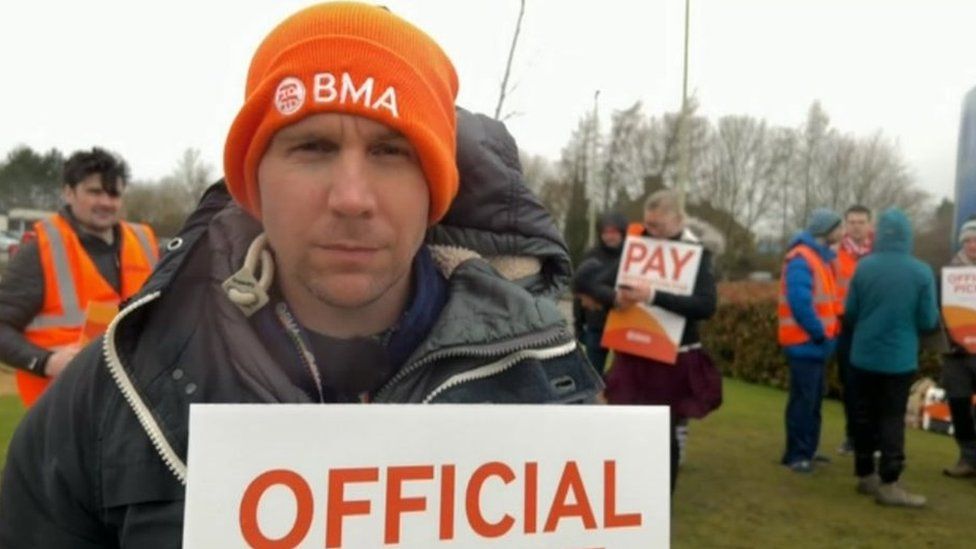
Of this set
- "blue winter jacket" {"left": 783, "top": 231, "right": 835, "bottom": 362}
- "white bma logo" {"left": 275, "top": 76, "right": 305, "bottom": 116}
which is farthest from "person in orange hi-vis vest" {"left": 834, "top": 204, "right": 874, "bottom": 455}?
"white bma logo" {"left": 275, "top": 76, "right": 305, "bottom": 116}

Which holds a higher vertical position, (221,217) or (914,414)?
(221,217)

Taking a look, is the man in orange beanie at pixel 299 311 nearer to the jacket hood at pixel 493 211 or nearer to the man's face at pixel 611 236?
the jacket hood at pixel 493 211


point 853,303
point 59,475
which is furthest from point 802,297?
point 59,475

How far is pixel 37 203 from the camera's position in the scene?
43.8 meters

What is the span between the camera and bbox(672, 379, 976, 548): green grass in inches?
207

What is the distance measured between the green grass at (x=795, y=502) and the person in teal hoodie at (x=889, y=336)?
1.02 ft

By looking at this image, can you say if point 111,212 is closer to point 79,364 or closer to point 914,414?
point 79,364

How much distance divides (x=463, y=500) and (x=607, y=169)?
3435cm

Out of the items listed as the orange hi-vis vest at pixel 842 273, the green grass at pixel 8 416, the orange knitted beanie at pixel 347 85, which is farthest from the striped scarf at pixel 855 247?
the orange knitted beanie at pixel 347 85

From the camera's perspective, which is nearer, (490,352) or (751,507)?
(490,352)

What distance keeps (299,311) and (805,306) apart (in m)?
5.58

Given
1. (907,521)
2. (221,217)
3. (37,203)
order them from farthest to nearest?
1. (37,203)
2. (907,521)
3. (221,217)

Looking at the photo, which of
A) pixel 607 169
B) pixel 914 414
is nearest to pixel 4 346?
pixel 914 414

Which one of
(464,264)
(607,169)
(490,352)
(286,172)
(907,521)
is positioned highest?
(607,169)
